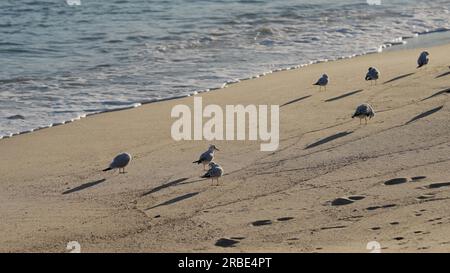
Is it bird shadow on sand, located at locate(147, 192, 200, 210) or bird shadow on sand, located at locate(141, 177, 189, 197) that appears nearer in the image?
bird shadow on sand, located at locate(147, 192, 200, 210)

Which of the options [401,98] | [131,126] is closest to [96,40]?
[131,126]

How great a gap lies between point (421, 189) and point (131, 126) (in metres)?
5.85

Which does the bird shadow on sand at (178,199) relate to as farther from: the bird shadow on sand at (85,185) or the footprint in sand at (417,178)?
the footprint in sand at (417,178)

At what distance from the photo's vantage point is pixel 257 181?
11555 mm

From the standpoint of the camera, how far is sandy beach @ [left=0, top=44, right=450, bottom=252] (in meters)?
9.48

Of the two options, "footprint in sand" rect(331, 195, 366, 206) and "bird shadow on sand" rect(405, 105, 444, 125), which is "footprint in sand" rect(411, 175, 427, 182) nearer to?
"footprint in sand" rect(331, 195, 366, 206)

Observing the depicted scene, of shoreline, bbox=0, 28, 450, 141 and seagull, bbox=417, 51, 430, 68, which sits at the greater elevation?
seagull, bbox=417, 51, 430, 68

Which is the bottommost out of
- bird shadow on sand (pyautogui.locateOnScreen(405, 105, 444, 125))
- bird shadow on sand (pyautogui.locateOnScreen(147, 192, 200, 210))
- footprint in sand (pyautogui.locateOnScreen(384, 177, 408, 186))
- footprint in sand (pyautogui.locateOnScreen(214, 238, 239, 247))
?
bird shadow on sand (pyautogui.locateOnScreen(147, 192, 200, 210))

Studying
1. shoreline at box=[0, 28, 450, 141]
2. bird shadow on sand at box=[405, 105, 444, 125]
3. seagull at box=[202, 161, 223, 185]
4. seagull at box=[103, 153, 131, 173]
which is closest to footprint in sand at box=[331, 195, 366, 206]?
seagull at box=[202, 161, 223, 185]

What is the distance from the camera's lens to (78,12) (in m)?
27.5

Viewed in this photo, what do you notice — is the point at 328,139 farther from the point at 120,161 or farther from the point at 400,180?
the point at 120,161

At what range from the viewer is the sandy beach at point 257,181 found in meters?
9.48

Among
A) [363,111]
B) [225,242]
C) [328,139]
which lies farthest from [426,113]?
[225,242]

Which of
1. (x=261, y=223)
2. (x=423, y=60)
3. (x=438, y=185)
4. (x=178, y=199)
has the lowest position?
(x=178, y=199)
